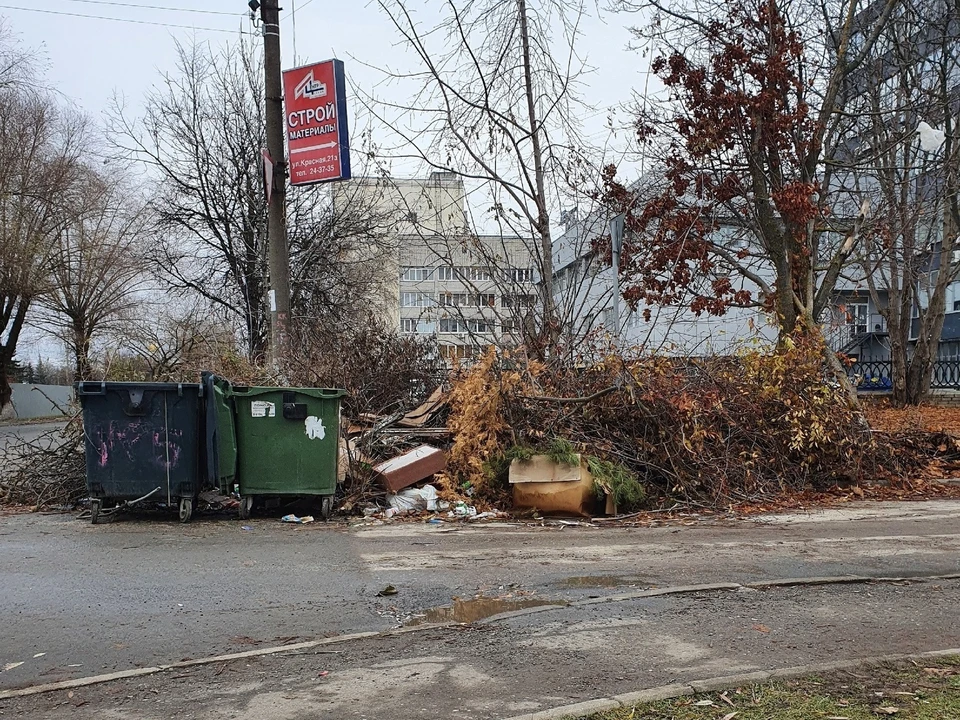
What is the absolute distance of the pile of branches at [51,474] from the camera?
380 inches

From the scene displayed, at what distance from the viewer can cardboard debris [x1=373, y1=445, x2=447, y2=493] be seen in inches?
375

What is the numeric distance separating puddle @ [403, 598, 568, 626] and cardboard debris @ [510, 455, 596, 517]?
11.9 ft

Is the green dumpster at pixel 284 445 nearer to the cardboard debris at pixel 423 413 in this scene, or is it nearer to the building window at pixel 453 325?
the cardboard debris at pixel 423 413

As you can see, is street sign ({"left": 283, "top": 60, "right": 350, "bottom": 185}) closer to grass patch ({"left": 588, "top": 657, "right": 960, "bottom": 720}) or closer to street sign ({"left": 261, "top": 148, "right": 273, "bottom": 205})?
street sign ({"left": 261, "top": 148, "right": 273, "bottom": 205})

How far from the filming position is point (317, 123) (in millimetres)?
11984

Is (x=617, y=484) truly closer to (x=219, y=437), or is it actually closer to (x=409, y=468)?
(x=409, y=468)

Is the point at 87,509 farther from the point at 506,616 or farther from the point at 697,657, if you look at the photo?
the point at 697,657

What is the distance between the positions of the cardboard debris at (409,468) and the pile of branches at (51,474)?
339cm

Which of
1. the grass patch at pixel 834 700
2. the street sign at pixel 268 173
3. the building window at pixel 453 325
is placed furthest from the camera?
the building window at pixel 453 325

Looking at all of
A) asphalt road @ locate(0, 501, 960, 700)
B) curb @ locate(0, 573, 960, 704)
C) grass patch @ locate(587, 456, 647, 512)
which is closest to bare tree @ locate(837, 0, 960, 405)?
grass patch @ locate(587, 456, 647, 512)

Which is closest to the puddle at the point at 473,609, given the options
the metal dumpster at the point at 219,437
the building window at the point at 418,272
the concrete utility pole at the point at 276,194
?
the metal dumpster at the point at 219,437

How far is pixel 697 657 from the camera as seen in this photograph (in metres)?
4.37

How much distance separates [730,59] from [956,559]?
974 cm

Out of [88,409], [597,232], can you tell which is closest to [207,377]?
[88,409]
